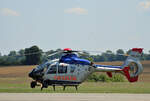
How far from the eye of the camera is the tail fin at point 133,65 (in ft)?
129

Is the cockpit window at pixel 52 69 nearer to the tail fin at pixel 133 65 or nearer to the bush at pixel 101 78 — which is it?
the tail fin at pixel 133 65

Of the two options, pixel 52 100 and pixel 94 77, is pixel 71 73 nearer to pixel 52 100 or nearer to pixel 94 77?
pixel 52 100

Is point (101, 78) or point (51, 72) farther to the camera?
point (101, 78)

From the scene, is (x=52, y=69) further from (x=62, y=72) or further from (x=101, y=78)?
(x=101, y=78)

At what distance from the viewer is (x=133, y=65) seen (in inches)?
1558

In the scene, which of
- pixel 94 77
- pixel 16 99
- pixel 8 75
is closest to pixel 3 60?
pixel 8 75

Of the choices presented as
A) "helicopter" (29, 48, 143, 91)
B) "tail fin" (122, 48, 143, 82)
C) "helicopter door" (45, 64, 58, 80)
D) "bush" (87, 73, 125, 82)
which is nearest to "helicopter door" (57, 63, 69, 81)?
"helicopter" (29, 48, 143, 91)

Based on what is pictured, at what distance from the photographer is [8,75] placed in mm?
84938

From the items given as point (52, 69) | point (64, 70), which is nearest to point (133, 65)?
point (64, 70)

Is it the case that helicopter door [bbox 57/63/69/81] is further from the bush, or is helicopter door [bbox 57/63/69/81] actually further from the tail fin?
the bush

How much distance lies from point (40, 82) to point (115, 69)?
6.25 metres

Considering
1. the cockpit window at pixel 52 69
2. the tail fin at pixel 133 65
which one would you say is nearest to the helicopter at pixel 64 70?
the cockpit window at pixel 52 69

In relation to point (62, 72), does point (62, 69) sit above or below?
above

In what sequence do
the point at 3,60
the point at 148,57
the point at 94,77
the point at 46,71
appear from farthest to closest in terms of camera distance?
the point at 148,57 < the point at 3,60 < the point at 94,77 < the point at 46,71
